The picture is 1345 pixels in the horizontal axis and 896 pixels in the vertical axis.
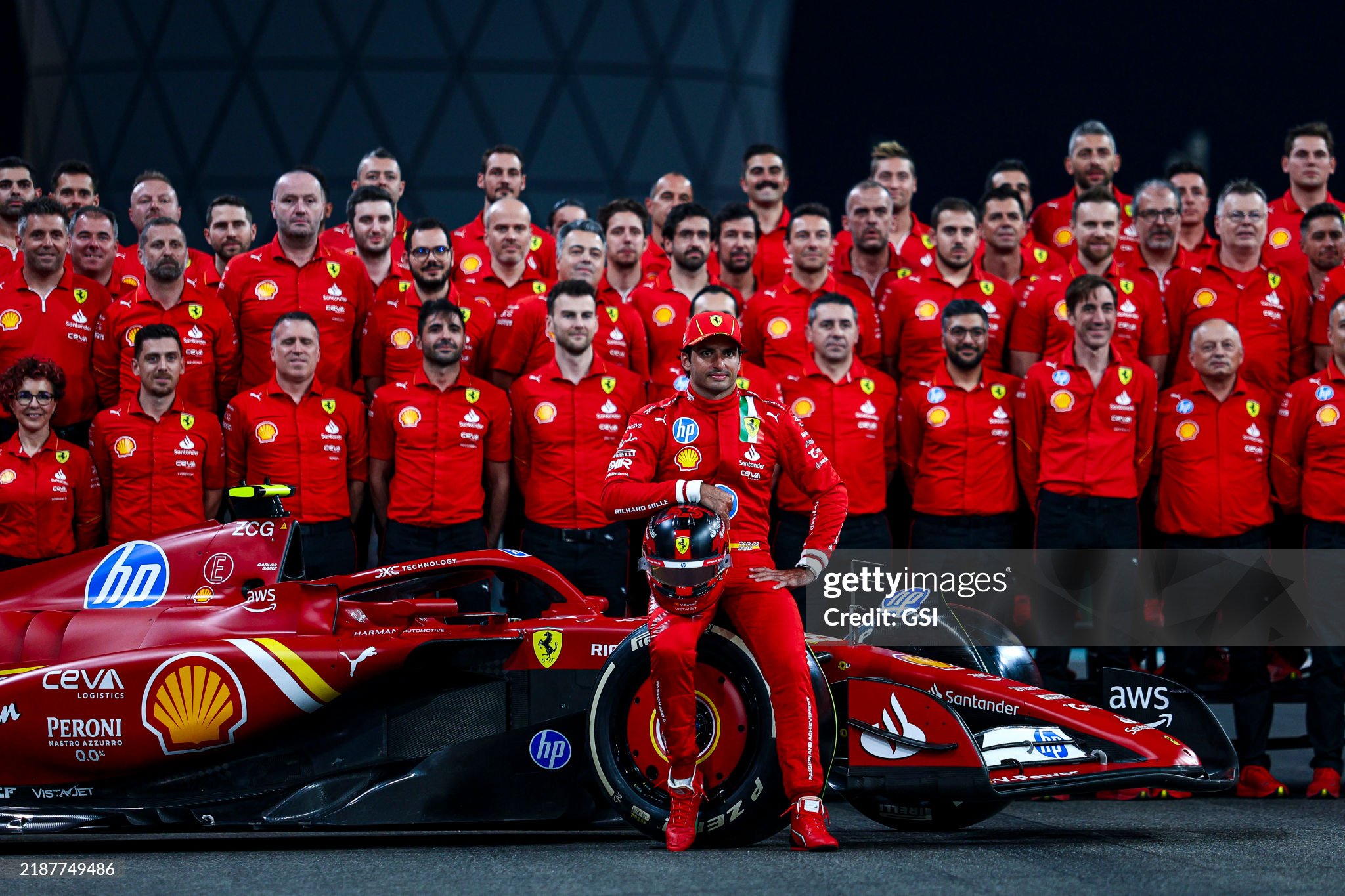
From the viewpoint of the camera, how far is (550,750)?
20.4 ft

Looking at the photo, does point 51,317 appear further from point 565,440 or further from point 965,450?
point 965,450

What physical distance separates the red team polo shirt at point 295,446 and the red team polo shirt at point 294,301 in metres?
0.60

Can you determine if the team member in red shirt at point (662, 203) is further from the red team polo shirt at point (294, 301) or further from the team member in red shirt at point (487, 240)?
the red team polo shirt at point (294, 301)

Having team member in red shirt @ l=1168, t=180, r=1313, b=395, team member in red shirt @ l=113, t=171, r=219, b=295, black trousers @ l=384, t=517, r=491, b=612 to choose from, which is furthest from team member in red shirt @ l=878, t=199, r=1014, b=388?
team member in red shirt @ l=113, t=171, r=219, b=295

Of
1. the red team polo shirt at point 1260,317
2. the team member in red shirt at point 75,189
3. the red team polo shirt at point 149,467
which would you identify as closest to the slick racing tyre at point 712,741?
the red team polo shirt at point 149,467

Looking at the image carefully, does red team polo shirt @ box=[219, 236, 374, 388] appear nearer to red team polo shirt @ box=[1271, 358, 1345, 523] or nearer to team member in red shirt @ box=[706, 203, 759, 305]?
team member in red shirt @ box=[706, 203, 759, 305]

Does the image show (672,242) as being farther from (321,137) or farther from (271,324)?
(321,137)

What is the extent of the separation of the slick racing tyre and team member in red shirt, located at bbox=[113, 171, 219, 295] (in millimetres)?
4780

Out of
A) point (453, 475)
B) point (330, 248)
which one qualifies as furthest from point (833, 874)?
point (330, 248)

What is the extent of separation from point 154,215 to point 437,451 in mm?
3226

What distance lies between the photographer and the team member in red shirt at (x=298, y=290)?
29.4 feet

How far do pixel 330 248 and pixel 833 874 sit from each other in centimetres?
553

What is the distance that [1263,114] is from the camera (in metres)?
20.3

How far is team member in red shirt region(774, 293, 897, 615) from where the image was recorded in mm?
8367
